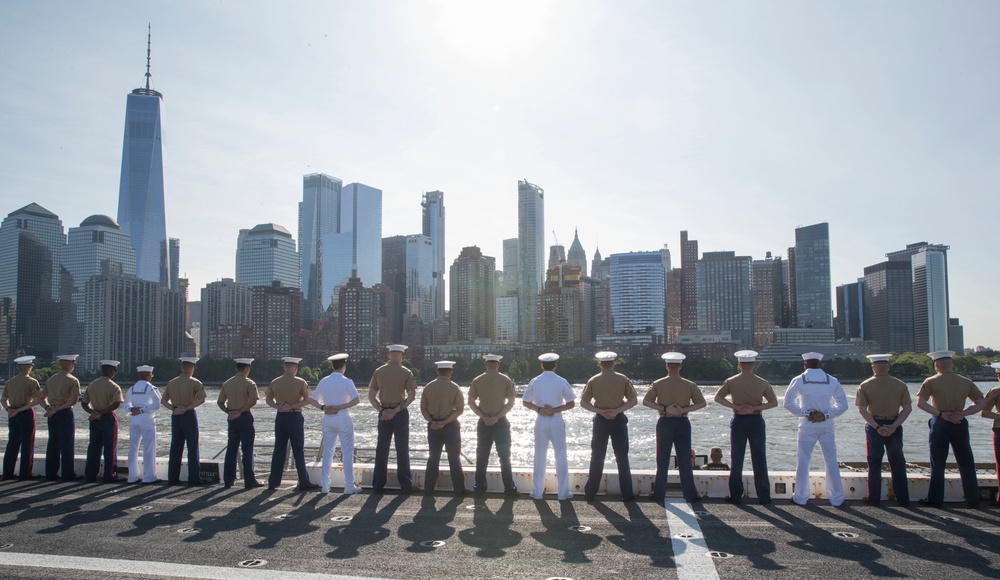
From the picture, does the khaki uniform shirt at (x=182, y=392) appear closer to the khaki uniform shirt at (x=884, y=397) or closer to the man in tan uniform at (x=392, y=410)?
the man in tan uniform at (x=392, y=410)

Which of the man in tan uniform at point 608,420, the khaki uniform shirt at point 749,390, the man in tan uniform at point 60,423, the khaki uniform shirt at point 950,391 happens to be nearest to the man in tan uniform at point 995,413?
the khaki uniform shirt at point 950,391

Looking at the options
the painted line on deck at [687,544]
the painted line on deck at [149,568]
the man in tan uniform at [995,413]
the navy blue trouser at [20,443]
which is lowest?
the painted line on deck at [687,544]

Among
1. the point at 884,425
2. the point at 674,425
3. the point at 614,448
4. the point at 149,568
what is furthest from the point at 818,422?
the point at 149,568

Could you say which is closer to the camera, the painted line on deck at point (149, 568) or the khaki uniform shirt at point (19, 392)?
the painted line on deck at point (149, 568)

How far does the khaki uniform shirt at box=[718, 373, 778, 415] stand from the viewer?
9.72 metres

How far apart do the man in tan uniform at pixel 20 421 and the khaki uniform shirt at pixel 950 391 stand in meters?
13.2

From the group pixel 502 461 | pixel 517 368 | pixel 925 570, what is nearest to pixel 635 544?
pixel 925 570

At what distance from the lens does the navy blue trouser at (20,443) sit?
463 inches

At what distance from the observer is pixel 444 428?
34.2 feet

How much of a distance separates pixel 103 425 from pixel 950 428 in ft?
40.1

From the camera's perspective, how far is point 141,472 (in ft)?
38.9

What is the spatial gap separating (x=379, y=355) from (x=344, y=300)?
84.9 ft

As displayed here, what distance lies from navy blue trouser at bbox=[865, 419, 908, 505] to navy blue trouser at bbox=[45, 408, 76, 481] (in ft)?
38.6

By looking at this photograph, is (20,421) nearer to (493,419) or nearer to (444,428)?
(444,428)
